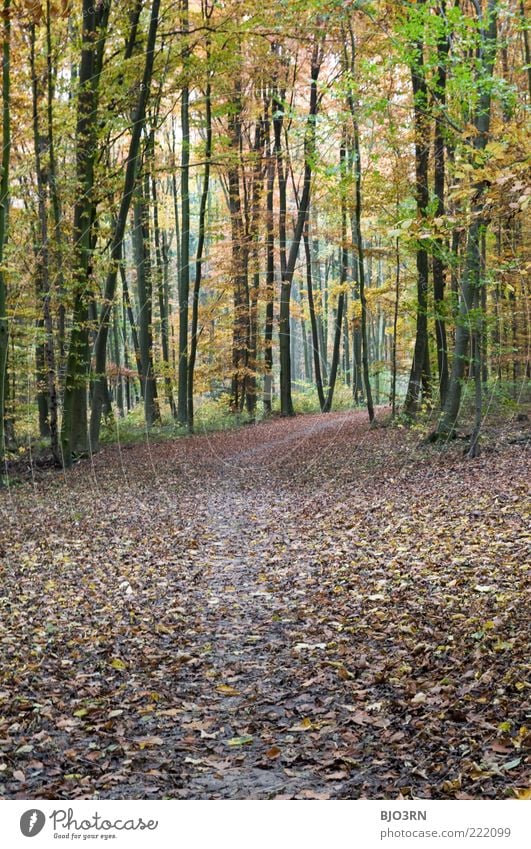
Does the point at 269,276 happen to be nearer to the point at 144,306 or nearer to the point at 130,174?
the point at 144,306

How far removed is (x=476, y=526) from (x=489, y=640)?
347 cm

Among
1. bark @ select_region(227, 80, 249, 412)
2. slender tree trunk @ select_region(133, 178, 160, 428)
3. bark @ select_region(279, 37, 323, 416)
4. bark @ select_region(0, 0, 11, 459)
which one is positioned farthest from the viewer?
bark @ select_region(227, 80, 249, 412)

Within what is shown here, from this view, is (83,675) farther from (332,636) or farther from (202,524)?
(202,524)

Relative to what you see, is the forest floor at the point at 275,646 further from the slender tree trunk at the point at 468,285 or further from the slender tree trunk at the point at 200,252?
the slender tree trunk at the point at 200,252

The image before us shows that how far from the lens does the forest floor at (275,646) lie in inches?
164

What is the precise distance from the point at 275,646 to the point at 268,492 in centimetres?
778

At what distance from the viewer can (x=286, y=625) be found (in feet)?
21.8

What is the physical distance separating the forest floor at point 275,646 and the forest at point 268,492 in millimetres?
31

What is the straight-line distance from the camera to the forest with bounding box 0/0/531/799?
4.50 metres

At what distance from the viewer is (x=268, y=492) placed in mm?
13875

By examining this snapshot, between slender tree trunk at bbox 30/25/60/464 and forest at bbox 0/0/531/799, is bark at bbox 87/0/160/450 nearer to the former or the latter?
forest at bbox 0/0/531/799

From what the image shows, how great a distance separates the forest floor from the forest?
0.10 ft

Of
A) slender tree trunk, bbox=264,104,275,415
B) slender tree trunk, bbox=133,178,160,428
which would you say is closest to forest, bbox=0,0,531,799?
slender tree trunk, bbox=133,178,160,428

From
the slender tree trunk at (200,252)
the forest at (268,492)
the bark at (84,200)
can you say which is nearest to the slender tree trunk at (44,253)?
A: the forest at (268,492)
